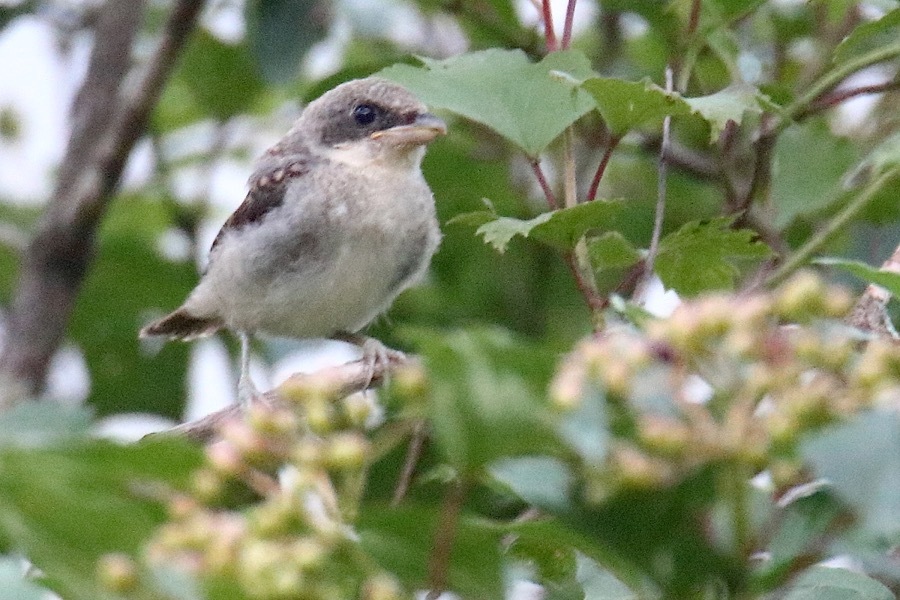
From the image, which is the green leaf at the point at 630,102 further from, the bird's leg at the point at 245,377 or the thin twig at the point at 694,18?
the bird's leg at the point at 245,377

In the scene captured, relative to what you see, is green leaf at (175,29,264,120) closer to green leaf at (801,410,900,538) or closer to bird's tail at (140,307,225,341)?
bird's tail at (140,307,225,341)

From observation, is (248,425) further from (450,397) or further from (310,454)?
(450,397)

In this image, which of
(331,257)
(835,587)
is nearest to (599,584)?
(835,587)

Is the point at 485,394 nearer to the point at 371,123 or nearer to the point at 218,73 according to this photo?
the point at 371,123

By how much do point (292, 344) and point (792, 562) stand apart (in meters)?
3.22

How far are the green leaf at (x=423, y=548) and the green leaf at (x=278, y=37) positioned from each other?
2895 millimetres

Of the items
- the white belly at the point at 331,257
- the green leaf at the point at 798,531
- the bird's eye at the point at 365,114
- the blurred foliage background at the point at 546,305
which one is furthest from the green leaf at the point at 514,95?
the bird's eye at the point at 365,114

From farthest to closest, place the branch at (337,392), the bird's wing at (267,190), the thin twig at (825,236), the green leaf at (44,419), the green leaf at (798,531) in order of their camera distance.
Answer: the bird's wing at (267,190) → the branch at (337,392) → the thin twig at (825,236) → the green leaf at (44,419) → the green leaf at (798,531)

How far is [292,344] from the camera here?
4395 mm

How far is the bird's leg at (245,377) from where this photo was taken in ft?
13.0

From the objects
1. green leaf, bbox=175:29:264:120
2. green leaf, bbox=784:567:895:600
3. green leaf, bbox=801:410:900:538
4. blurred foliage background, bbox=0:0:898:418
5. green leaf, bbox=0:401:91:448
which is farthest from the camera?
green leaf, bbox=175:29:264:120

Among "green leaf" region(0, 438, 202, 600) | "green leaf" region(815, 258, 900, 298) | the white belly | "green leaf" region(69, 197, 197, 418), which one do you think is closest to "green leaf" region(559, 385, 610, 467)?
"green leaf" region(0, 438, 202, 600)

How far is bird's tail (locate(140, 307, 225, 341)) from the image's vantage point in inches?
172

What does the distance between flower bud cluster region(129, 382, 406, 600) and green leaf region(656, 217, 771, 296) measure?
3.64 feet
